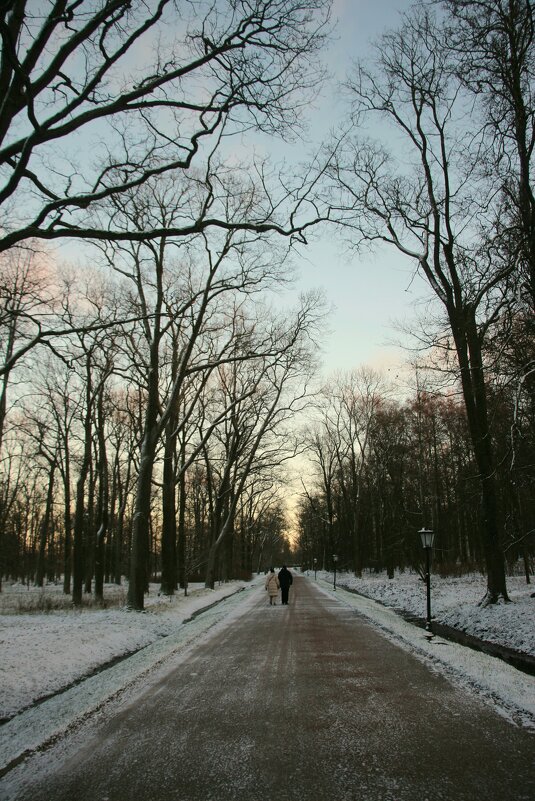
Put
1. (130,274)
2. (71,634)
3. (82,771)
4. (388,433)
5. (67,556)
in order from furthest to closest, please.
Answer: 1. (388,433)
2. (67,556)
3. (130,274)
4. (71,634)
5. (82,771)

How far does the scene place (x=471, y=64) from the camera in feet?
33.9

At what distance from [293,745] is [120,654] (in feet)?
21.5

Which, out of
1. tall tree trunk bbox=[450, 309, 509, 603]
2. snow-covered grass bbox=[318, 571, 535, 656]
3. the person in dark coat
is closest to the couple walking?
the person in dark coat

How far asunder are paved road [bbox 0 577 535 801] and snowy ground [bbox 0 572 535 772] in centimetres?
48

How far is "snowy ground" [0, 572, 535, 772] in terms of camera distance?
601 centimetres

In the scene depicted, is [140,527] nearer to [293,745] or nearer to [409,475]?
[293,745]

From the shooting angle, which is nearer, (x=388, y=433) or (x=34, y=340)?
(x=34, y=340)

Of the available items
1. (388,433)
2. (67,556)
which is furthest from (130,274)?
(388,433)

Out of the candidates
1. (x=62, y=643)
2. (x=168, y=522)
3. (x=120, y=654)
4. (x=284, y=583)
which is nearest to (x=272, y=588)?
(x=284, y=583)

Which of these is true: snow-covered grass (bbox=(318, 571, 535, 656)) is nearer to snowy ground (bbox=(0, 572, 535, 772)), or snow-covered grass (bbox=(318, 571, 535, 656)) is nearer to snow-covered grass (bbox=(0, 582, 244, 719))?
snowy ground (bbox=(0, 572, 535, 772))

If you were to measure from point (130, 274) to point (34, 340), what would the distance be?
9.12 metres

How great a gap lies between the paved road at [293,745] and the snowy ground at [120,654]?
0.48m

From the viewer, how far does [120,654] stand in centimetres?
1023

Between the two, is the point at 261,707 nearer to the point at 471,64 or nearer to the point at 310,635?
the point at 310,635
